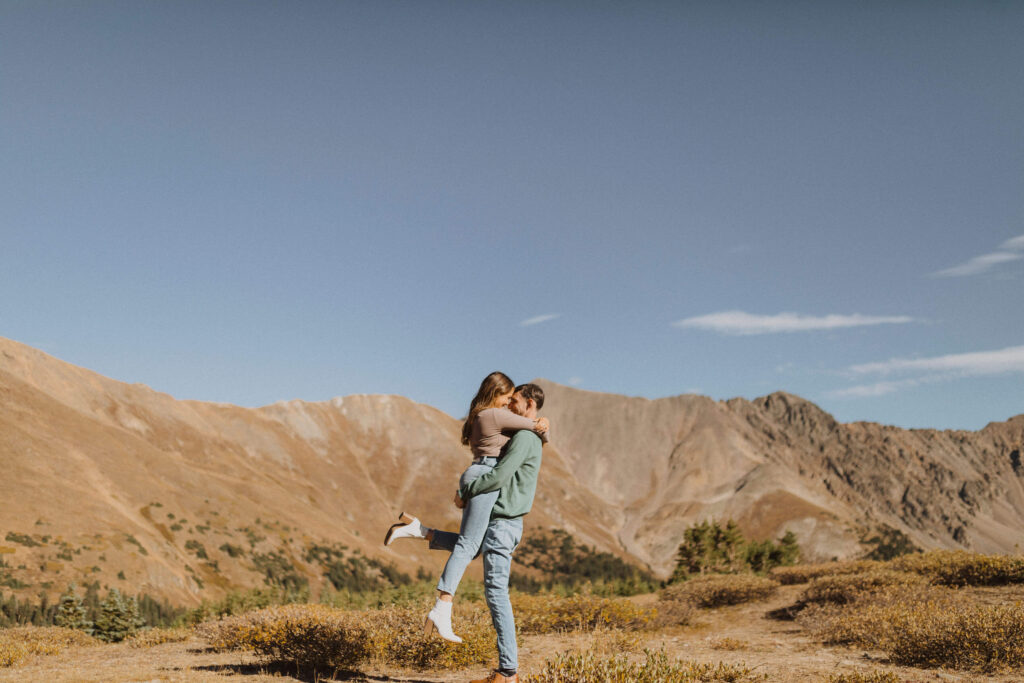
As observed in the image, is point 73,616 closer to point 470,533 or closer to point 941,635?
point 470,533

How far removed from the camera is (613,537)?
6147 inches

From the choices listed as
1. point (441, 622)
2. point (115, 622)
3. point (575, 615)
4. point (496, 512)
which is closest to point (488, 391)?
point (496, 512)

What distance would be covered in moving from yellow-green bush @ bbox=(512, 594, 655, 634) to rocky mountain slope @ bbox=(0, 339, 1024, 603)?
10670 millimetres

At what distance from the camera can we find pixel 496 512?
5.61 meters

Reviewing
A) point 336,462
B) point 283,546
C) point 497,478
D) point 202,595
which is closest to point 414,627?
point 497,478

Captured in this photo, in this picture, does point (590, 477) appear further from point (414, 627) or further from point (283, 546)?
point (414, 627)

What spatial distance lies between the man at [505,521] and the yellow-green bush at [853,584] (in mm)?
10619

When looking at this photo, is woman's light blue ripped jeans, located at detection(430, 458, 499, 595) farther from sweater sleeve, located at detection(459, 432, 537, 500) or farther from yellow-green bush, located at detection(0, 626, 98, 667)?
yellow-green bush, located at detection(0, 626, 98, 667)

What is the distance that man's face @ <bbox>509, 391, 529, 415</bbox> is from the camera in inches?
237

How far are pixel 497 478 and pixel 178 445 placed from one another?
112 metres

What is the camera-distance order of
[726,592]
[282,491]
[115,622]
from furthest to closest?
[282,491] < [115,622] < [726,592]

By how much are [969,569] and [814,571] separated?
478cm

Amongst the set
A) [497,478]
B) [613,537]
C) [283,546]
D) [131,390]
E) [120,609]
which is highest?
[131,390]

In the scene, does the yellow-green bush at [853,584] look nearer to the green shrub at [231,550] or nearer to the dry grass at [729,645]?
the dry grass at [729,645]
